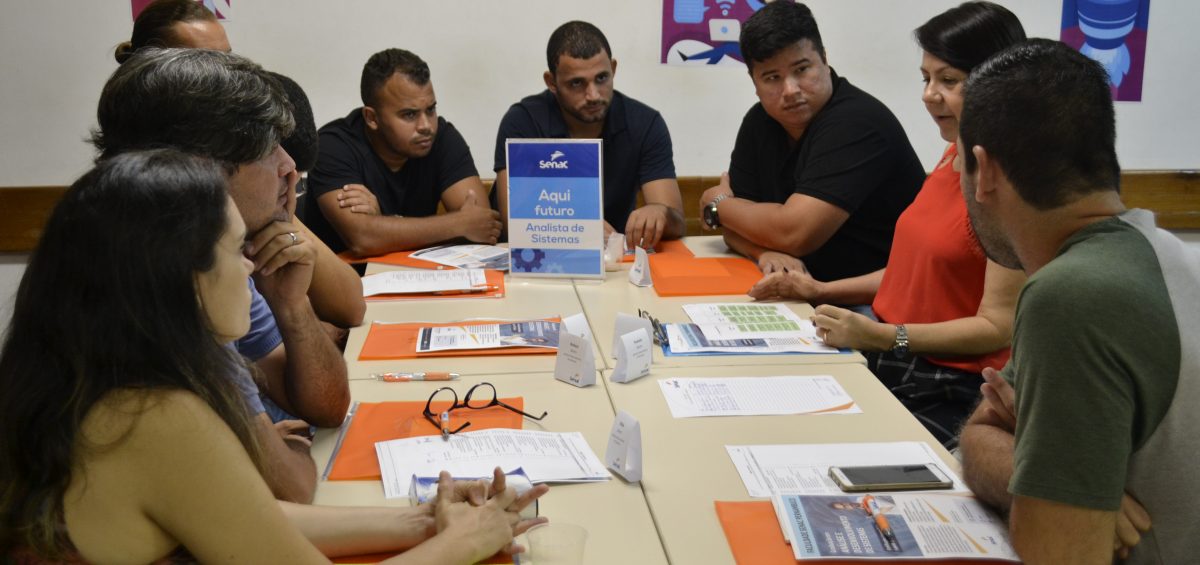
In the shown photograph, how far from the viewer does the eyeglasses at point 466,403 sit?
1.77m

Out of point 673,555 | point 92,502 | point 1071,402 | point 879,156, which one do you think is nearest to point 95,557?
point 92,502

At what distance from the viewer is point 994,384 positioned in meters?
1.57

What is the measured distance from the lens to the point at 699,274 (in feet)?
9.62

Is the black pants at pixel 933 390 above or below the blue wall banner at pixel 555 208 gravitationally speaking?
below

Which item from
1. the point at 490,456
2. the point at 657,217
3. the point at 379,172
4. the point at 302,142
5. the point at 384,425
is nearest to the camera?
the point at 490,456

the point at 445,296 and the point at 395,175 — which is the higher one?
the point at 395,175

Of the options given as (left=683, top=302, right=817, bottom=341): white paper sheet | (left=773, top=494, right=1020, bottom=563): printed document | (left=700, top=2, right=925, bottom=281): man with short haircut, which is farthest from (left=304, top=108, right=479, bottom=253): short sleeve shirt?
(left=773, top=494, right=1020, bottom=563): printed document

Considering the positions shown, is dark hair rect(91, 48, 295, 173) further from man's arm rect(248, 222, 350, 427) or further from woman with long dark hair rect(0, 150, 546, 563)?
woman with long dark hair rect(0, 150, 546, 563)

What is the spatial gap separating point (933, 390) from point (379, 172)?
217cm

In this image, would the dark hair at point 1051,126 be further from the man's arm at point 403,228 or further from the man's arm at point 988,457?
the man's arm at point 403,228

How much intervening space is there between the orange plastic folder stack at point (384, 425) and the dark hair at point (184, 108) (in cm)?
52

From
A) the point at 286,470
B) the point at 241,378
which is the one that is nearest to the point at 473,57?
the point at 286,470

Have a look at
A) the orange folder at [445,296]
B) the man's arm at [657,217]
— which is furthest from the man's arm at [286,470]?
the man's arm at [657,217]

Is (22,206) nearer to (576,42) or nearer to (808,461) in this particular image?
(576,42)
